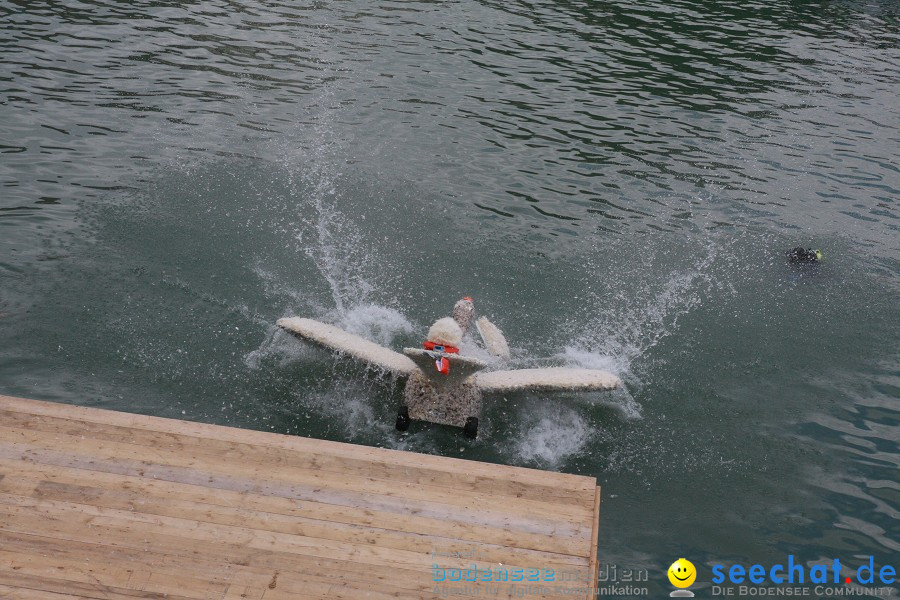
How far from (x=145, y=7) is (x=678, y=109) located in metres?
16.5

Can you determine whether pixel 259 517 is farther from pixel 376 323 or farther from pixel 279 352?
pixel 376 323

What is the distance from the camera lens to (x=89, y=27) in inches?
938

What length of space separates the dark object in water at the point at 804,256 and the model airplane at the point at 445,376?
6915 millimetres

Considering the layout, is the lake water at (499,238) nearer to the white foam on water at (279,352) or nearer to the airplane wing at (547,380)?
the white foam on water at (279,352)

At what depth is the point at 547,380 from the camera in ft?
35.0

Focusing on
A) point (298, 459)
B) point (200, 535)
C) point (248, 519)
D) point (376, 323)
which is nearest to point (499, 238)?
point (376, 323)

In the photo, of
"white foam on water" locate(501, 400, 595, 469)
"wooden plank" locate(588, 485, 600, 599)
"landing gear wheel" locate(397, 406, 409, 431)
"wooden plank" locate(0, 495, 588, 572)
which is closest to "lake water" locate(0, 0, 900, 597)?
"white foam on water" locate(501, 400, 595, 469)

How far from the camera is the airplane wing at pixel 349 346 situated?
1095 centimetres

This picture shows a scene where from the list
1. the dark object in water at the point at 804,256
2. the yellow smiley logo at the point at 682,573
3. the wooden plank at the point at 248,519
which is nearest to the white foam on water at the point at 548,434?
the yellow smiley logo at the point at 682,573

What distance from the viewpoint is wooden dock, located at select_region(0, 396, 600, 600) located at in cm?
754

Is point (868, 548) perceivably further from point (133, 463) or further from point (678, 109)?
point (678, 109)

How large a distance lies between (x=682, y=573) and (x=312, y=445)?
4.28 meters

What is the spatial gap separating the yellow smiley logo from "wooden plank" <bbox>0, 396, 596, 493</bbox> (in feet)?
4.46

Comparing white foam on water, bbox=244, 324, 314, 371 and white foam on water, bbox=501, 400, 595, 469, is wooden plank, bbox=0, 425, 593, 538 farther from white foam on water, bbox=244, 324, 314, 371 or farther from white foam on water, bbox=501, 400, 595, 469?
white foam on water, bbox=244, 324, 314, 371
